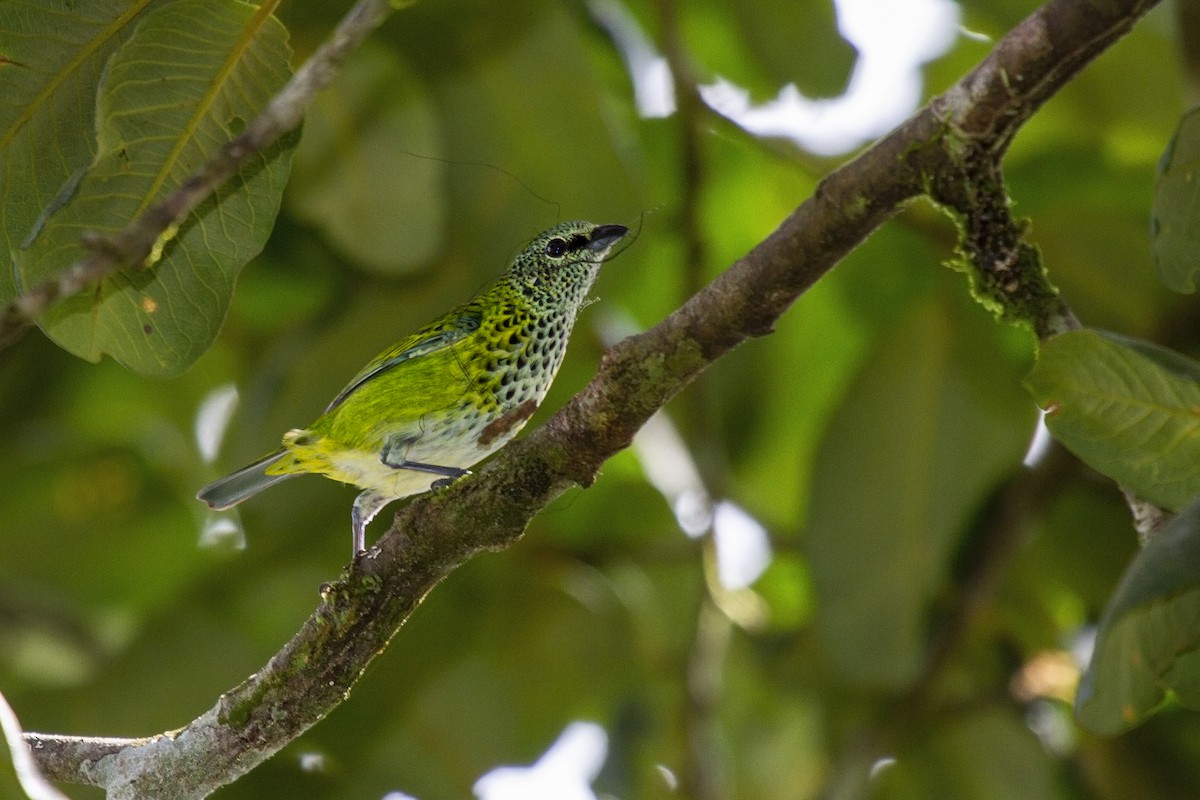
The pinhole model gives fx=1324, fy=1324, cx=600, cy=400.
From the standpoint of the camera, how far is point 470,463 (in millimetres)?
2477

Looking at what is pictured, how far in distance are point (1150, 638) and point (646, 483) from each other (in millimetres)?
2897

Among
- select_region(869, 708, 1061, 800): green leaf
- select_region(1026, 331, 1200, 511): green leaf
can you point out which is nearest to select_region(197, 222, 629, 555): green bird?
select_region(1026, 331, 1200, 511): green leaf

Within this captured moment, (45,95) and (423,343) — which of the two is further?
(423,343)

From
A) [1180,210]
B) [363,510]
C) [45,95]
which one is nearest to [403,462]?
[363,510]

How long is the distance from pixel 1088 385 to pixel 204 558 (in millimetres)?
3404

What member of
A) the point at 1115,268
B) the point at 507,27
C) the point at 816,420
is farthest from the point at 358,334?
the point at 1115,268

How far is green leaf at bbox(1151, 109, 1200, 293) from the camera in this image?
211cm

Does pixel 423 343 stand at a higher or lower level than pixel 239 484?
higher

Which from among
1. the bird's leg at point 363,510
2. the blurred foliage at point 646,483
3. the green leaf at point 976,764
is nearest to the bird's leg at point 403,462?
the bird's leg at point 363,510

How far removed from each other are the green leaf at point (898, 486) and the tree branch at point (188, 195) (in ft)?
8.77

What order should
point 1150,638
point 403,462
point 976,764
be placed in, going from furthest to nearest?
point 976,764
point 403,462
point 1150,638

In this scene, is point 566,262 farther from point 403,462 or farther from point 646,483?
point 646,483

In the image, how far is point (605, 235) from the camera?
276 cm

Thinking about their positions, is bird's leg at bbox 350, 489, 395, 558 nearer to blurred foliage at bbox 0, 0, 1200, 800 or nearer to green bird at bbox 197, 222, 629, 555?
green bird at bbox 197, 222, 629, 555
